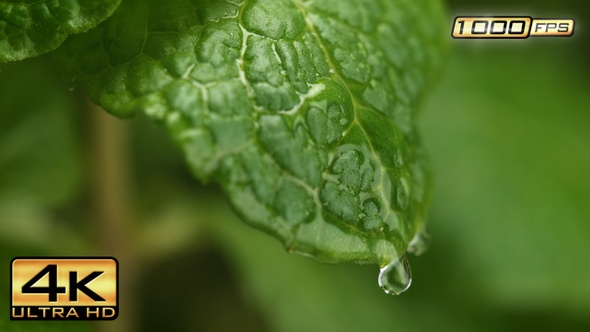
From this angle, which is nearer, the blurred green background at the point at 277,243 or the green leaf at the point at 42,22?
the green leaf at the point at 42,22

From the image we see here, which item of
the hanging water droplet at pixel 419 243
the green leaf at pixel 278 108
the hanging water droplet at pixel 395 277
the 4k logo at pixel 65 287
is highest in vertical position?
the green leaf at pixel 278 108

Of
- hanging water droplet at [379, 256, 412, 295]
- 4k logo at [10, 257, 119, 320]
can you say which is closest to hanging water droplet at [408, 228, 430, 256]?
hanging water droplet at [379, 256, 412, 295]

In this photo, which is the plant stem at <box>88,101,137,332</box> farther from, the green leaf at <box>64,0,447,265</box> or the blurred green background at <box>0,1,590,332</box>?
the green leaf at <box>64,0,447,265</box>

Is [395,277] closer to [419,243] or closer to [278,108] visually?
[419,243]

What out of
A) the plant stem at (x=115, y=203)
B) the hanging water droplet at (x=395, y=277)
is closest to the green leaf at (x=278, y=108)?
the hanging water droplet at (x=395, y=277)

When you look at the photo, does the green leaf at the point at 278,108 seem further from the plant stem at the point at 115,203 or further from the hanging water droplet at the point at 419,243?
the plant stem at the point at 115,203

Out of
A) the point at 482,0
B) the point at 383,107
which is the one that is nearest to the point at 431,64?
the point at 383,107

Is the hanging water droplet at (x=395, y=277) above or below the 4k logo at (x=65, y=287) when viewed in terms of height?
above

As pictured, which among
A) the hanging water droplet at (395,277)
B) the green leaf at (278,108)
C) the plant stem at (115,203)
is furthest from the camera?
the plant stem at (115,203)
